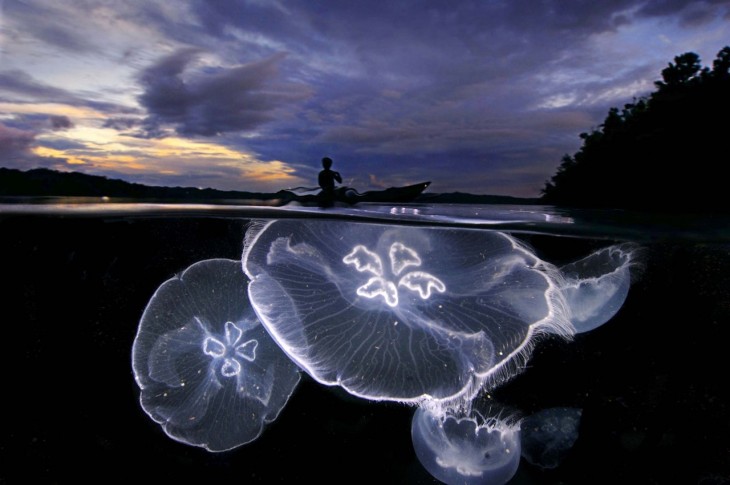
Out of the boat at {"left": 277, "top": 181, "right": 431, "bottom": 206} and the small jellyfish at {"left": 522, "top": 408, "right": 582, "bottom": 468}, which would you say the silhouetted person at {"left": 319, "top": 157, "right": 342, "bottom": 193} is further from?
the small jellyfish at {"left": 522, "top": 408, "right": 582, "bottom": 468}

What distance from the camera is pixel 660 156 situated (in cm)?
542

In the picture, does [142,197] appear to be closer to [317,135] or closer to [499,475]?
[317,135]

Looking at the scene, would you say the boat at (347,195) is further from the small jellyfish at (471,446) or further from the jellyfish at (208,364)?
the small jellyfish at (471,446)

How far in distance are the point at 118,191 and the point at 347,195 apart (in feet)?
9.24

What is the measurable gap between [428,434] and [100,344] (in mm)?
5219

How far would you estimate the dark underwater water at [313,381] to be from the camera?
4.83 m

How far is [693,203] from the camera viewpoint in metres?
5.26

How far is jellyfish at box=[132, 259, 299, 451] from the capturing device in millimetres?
3928

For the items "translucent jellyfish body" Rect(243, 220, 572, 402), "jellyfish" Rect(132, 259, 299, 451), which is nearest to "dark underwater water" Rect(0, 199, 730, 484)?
"jellyfish" Rect(132, 259, 299, 451)

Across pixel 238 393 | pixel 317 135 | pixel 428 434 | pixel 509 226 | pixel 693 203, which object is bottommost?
pixel 428 434

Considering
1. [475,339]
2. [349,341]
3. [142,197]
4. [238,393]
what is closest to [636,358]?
[475,339]

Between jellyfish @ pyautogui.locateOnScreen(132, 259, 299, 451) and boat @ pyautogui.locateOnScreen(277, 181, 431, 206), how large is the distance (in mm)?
1312

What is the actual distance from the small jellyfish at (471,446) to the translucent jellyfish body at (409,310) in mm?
780

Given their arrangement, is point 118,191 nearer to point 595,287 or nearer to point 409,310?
point 409,310
